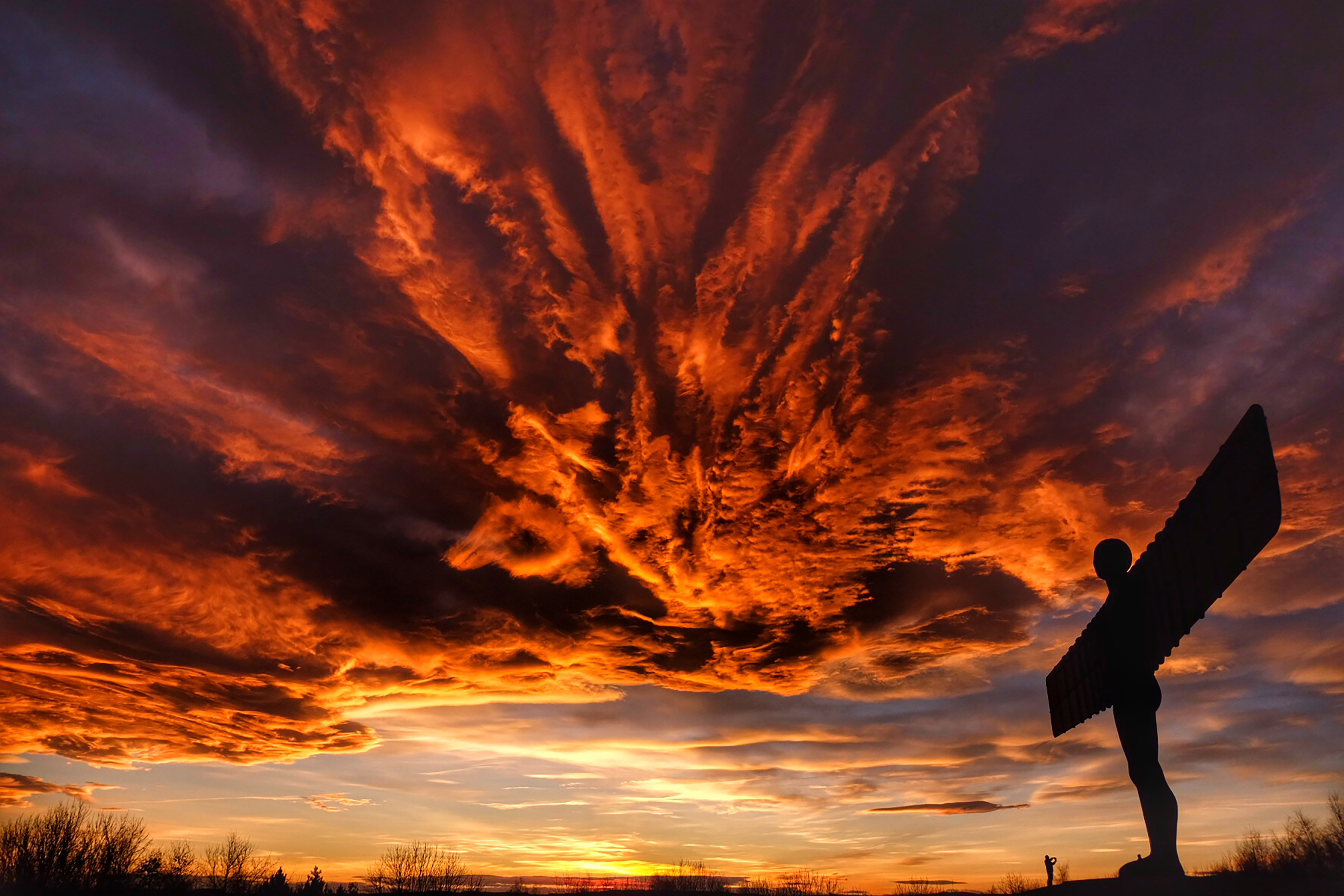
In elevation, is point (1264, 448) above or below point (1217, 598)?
above

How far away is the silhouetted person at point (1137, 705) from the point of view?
39.8ft

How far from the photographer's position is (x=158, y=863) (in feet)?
273

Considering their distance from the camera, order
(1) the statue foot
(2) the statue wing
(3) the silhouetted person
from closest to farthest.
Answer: (2) the statue wing, (1) the statue foot, (3) the silhouetted person

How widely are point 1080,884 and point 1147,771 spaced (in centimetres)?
259

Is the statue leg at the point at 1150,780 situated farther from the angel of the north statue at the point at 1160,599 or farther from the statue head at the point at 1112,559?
the statue head at the point at 1112,559

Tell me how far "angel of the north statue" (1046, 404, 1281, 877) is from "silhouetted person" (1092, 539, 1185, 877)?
1 cm

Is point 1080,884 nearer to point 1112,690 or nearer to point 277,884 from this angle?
point 1112,690

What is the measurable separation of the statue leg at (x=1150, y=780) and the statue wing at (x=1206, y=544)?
0.53m

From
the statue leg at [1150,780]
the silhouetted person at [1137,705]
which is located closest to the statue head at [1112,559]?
the silhouetted person at [1137,705]

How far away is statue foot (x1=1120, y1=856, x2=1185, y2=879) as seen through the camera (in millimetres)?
11609

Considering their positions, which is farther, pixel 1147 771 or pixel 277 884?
pixel 277 884

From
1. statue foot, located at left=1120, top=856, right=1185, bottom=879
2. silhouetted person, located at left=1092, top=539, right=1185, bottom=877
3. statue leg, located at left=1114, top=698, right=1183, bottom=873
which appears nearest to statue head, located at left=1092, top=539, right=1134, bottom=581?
silhouetted person, located at left=1092, top=539, right=1185, bottom=877

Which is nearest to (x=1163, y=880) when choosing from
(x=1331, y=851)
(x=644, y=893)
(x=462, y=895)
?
(x=644, y=893)

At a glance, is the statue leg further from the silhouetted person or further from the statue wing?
the statue wing
